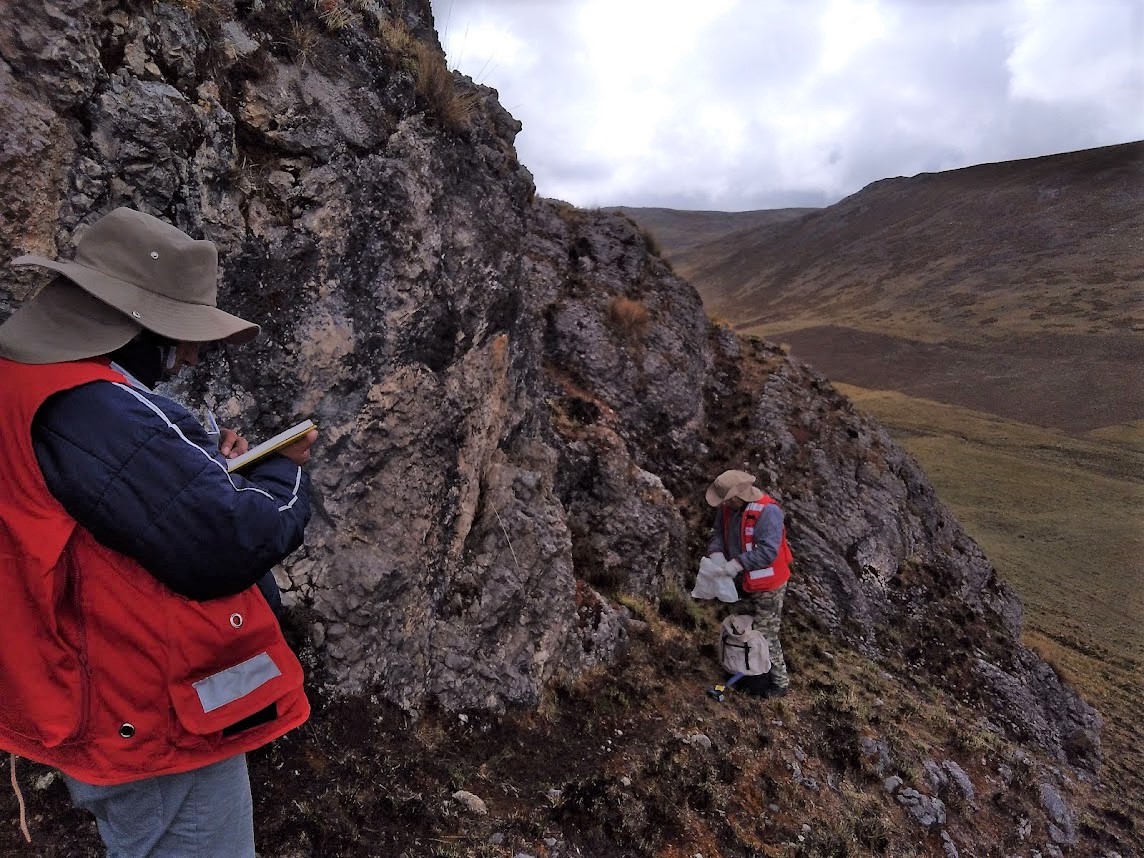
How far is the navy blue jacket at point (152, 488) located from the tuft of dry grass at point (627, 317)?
11.1 meters

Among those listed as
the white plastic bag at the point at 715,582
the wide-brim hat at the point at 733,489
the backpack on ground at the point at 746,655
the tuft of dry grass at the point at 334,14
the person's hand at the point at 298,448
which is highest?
the tuft of dry grass at the point at 334,14

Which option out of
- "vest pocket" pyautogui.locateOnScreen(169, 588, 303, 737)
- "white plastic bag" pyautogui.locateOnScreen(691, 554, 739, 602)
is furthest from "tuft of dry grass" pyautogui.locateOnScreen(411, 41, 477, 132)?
"vest pocket" pyautogui.locateOnScreen(169, 588, 303, 737)

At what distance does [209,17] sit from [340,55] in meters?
1.05

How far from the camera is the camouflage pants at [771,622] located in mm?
7238

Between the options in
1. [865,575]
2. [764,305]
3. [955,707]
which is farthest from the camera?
[764,305]

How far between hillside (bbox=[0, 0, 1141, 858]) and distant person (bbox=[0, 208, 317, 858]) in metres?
0.14

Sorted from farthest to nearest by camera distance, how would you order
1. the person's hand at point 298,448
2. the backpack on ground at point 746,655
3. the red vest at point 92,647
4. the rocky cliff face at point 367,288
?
the backpack on ground at point 746,655
the rocky cliff face at point 367,288
the person's hand at point 298,448
the red vest at point 92,647

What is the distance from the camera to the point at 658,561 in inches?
359

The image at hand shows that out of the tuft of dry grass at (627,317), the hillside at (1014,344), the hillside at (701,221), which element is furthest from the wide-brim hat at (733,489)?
the hillside at (701,221)

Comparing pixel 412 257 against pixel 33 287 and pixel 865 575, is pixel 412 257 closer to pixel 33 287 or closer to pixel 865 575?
pixel 33 287

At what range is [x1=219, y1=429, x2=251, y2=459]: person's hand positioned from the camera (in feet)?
7.89

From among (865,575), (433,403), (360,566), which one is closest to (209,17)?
(433,403)

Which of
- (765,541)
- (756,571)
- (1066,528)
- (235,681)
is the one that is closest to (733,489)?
(765,541)

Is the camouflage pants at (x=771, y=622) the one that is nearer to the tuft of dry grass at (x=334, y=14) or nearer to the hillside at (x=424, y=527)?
the hillside at (x=424, y=527)
